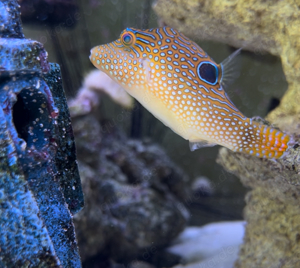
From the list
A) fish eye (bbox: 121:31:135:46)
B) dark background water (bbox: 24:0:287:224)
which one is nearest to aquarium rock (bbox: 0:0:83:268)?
fish eye (bbox: 121:31:135:46)

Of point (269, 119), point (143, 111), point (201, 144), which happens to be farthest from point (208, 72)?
point (143, 111)

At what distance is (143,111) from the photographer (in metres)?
4.67

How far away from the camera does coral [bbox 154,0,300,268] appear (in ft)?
6.62

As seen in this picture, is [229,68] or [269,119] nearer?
[229,68]

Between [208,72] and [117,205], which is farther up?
[208,72]

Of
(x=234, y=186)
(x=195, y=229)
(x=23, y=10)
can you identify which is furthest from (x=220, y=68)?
(x=234, y=186)

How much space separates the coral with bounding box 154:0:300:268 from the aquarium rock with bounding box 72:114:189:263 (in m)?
1.15

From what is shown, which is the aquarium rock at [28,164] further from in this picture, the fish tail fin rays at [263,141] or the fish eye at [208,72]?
the fish tail fin rays at [263,141]

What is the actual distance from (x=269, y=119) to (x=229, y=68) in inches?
27.8

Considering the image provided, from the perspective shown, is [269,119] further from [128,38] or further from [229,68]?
[128,38]

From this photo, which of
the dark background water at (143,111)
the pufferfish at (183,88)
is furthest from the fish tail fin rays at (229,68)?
the dark background water at (143,111)

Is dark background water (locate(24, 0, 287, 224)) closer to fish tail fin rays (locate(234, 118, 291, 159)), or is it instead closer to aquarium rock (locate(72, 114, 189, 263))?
aquarium rock (locate(72, 114, 189, 263))

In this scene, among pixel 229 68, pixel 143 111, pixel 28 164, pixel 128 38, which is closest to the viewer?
pixel 28 164

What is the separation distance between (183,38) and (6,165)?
146cm
